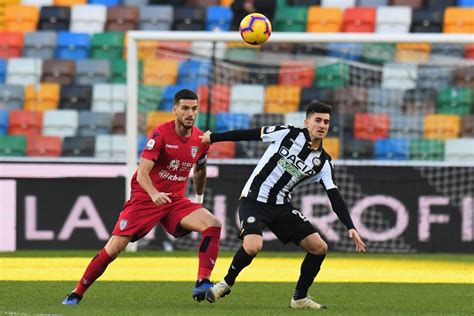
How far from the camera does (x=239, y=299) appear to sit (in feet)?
32.6

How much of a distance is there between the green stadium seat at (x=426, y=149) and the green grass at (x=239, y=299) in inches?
222

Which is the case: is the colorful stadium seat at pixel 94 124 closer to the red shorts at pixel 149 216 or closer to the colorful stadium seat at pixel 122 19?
the colorful stadium seat at pixel 122 19

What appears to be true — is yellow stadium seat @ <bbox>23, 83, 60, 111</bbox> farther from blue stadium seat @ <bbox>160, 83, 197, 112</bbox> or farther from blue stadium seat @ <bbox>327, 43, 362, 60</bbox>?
blue stadium seat @ <bbox>327, 43, 362, 60</bbox>

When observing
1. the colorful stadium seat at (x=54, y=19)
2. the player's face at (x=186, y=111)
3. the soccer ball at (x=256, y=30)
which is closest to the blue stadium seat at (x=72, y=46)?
the colorful stadium seat at (x=54, y=19)

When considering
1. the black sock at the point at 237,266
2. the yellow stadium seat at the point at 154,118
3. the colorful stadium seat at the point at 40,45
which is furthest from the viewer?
the colorful stadium seat at the point at 40,45

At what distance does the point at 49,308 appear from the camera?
881cm

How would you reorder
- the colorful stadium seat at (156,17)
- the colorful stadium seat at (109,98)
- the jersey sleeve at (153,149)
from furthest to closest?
the colorful stadium seat at (156,17), the colorful stadium seat at (109,98), the jersey sleeve at (153,149)

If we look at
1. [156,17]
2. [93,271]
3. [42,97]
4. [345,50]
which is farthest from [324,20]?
[93,271]

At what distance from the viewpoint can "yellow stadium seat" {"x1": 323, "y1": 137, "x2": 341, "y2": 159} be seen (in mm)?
17078

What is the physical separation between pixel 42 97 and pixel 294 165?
34.5 feet

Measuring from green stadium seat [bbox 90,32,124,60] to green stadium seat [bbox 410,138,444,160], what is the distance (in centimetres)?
550

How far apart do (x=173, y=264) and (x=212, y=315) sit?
5.99 meters

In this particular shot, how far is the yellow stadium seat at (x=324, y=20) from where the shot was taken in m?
20.4

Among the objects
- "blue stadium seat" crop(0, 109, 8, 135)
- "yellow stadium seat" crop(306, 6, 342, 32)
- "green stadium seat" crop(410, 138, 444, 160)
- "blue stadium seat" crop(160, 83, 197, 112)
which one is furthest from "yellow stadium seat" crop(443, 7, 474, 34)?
"blue stadium seat" crop(0, 109, 8, 135)
